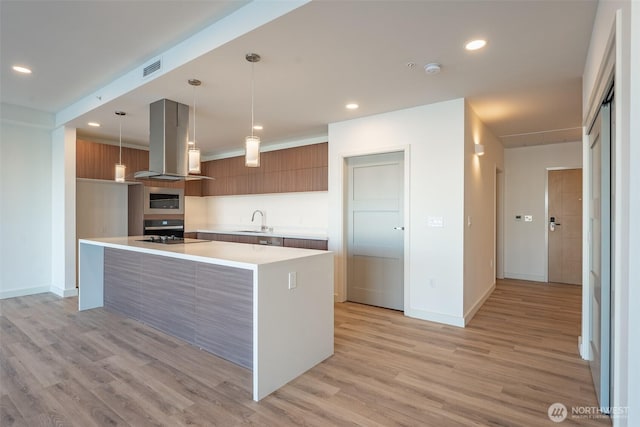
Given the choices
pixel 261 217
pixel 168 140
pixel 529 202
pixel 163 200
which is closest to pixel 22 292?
pixel 163 200

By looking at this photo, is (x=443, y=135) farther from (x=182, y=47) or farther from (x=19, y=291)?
(x=19, y=291)

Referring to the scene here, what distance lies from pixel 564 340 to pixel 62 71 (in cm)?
583

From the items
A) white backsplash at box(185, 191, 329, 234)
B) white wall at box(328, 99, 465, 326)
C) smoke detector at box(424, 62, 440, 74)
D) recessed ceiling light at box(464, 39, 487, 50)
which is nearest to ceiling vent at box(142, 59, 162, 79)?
smoke detector at box(424, 62, 440, 74)

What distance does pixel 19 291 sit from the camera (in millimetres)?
4734

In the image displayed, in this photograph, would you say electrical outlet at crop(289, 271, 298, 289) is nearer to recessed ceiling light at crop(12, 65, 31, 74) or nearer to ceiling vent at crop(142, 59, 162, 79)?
ceiling vent at crop(142, 59, 162, 79)

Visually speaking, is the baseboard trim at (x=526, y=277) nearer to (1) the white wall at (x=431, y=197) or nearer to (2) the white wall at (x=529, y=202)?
(2) the white wall at (x=529, y=202)

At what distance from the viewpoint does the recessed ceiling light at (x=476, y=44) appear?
7.80ft

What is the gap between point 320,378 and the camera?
2441 mm

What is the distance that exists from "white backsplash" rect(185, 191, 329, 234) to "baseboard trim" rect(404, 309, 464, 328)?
2.29 metres

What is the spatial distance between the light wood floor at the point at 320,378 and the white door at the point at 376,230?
685mm

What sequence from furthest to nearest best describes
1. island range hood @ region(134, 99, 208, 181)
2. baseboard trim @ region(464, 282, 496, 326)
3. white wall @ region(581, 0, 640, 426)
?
baseboard trim @ region(464, 282, 496, 326)
island range hood @ region(134, 99, 208, 181)
white wall @ region(581, 0, 640, 426)

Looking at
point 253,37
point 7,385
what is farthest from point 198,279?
point 253,37

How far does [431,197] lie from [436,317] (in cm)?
141

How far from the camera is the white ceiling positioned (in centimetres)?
212
